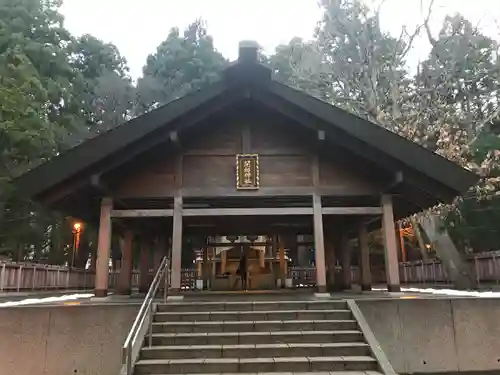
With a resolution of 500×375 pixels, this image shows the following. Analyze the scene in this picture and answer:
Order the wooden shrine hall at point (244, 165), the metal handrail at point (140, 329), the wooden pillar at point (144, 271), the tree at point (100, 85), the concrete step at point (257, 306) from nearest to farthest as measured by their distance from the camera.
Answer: the metal handrail at point (140, 329), the concrete step at point (257, 306), the wooden shrine hall at point (244, 165), the wooden pillar at point (144, 271), the tree at point (100, 85)

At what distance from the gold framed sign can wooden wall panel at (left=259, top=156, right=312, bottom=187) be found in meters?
0.16

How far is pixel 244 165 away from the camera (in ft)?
29.5

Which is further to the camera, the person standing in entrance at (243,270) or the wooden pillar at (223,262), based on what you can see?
the wooden pillar at (223,262)

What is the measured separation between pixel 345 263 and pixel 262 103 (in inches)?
256

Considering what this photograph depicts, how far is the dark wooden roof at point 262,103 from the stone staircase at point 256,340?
321 cm

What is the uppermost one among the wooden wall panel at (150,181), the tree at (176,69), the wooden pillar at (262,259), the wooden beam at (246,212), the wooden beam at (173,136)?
the tree at (176,69)

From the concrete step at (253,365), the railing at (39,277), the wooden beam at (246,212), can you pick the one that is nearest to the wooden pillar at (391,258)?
the wooden beam at (246,212)

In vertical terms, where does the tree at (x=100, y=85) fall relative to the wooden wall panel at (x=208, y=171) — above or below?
above

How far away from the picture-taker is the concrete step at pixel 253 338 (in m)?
6.24

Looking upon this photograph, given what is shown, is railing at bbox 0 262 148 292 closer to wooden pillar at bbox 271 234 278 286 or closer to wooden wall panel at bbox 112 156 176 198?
wooden pillar at bbox 271 234 278 286

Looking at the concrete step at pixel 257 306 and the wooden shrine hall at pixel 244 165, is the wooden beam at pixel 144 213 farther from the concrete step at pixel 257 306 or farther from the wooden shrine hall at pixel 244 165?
the concrete step at pixel 257 306

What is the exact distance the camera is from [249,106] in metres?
9.12

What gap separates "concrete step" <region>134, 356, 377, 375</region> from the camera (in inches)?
221

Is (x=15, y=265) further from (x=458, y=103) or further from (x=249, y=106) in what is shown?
(x=458, y=103)
